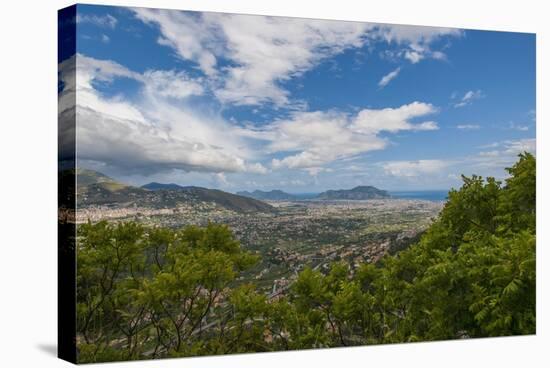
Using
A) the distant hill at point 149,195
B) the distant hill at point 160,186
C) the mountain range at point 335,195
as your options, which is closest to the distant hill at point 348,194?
the mountain range at point 335,195

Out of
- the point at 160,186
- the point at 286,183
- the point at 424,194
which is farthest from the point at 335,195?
the point at 160,186

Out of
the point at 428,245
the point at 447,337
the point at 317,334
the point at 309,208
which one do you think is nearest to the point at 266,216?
the point at 309,208

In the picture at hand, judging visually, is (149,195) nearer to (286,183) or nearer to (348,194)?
(286,183)

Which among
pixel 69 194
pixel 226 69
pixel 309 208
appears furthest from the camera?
pixel 309 208

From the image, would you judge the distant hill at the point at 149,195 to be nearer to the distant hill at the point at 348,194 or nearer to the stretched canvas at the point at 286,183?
the stretched canvas at the point at 286,183

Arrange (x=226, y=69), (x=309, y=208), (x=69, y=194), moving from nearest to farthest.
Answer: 1. (x=69, y=194)
2. (x=226, y=69)
3. (x=309, y=208)

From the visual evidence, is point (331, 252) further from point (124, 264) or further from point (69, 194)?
point (69, 194)
